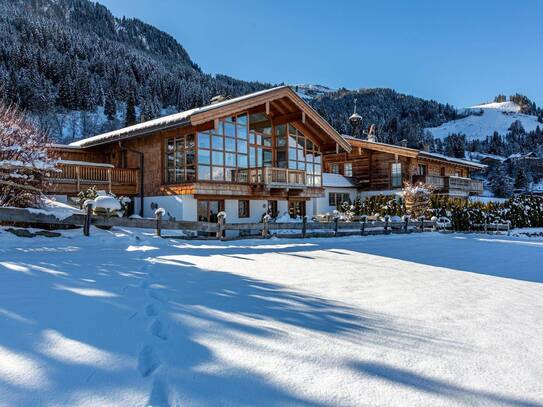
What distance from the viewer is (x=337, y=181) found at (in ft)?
96.3

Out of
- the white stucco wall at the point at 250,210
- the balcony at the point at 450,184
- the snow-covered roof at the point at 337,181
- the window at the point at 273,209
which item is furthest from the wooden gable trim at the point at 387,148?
the white stucco wall at the point at 250,210

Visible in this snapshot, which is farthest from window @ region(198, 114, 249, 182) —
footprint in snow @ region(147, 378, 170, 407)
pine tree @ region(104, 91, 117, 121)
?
pine tree @ region(104, 91, 117, 121)

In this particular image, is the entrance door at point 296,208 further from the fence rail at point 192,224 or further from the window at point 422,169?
the window at point 422,169

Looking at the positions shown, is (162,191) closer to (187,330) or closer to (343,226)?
(343,226)

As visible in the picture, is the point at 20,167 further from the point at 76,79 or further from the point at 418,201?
the point at 76,79

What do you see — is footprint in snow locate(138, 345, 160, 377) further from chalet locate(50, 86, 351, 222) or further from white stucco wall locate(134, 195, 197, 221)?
white stucco wall locate(134, 195, 197, 221)

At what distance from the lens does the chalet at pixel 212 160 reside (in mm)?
16406

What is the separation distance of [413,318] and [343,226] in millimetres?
11610

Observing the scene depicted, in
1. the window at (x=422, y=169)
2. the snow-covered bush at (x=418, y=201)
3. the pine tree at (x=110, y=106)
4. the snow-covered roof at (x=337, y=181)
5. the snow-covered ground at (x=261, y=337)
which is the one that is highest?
the pine tree at (x=110, y=106)

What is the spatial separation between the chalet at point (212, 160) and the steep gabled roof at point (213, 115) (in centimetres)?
4

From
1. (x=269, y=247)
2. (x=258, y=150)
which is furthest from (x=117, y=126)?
(x=269, y=247)

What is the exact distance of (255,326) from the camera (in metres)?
3.49

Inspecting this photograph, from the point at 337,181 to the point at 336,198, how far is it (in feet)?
4.17

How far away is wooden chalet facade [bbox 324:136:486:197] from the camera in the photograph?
93.7 ft
